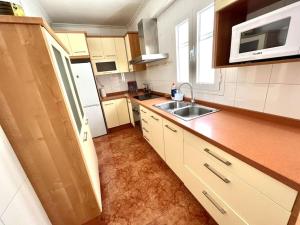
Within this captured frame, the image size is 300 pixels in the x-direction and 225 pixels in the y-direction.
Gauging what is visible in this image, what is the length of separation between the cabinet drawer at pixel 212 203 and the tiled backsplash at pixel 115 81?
2.86m

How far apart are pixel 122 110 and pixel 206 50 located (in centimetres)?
226

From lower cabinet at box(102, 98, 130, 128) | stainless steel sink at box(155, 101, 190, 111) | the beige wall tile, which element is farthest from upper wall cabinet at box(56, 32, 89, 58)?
the beige wall tile

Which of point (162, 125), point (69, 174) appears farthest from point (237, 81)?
point (69, 174)

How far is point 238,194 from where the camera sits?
0.80 meters

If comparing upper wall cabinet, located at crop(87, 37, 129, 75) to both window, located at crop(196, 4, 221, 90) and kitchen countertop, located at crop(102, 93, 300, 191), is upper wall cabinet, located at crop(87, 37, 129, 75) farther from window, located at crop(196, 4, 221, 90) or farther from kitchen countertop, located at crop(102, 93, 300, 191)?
kitchen countertop, located at crop(102, 93, 300, 191)

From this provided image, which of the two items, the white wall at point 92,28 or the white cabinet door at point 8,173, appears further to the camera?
the white wall at point 92,28

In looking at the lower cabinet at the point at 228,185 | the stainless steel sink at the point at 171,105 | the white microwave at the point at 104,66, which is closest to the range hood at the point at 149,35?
the stainless steel sink at the point at 171,105

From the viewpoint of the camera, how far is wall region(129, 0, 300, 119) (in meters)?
0.91

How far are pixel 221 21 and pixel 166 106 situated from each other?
1233 millimetres

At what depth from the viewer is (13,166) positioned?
801 millimetres

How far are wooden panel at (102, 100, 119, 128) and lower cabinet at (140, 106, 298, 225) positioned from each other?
1.95 metres

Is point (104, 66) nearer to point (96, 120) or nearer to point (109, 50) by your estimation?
point (109, 50)

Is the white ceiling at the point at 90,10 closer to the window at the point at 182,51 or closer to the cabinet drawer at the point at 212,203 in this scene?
the window at the point at 182,51

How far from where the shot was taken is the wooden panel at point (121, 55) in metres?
3.05
